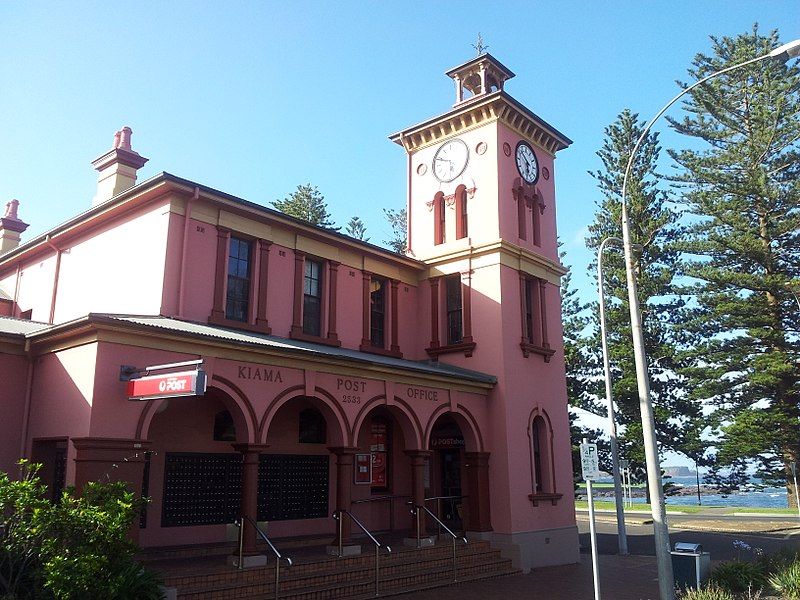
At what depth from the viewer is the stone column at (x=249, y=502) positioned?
1267 cm

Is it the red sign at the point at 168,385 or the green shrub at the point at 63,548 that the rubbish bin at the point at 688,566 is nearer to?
the red sign at the point at 168,385

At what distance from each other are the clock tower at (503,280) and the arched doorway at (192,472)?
689 cm

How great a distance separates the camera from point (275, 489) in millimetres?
16484

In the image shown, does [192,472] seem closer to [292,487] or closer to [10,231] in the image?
[292,487]

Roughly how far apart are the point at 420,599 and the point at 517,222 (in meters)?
12.0

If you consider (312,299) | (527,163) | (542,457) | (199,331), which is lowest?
(542,457)

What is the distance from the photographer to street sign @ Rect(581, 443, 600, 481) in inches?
416

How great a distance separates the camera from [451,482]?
66.9 feet

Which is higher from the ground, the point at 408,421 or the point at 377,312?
the point at 377,312

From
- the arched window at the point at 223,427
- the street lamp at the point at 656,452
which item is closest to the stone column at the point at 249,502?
the arched window at the point at 223,427

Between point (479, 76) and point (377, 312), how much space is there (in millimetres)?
8931

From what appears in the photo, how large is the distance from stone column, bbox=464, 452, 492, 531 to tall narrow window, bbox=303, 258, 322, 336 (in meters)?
5.39

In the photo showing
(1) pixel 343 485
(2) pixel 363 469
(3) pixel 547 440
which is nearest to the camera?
(1) pixel 343 485

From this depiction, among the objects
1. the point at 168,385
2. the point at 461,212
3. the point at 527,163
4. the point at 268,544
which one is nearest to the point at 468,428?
the point at 461,212
